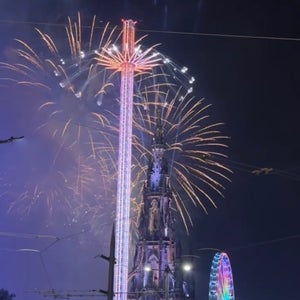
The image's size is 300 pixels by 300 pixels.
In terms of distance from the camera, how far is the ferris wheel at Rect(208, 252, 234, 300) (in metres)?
71.5

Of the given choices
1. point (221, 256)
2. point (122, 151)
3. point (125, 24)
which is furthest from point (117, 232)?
point (125, 24)

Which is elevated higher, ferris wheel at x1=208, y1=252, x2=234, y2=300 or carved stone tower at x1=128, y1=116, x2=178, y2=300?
carved stone tower at x1=128, y1=116, x2=178, y2=300

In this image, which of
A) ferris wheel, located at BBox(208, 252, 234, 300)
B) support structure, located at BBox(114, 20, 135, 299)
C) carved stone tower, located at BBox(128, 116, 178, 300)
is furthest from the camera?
carved stone tower, located at BBox(128, 116, 178, 300)

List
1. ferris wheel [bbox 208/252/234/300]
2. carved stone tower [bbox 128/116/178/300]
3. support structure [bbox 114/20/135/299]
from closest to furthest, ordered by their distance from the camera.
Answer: support structure [bbox 114/20/135/299], ferris wheel [bbox 208/252/234/300], carved stone tower [bbox 128/116/178/300]

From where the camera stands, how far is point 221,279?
73.1 metres

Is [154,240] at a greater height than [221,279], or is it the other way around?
[154,240]

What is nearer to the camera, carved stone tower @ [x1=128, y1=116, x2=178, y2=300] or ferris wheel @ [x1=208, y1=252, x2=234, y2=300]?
ferris wheel @ [x1=208, y1=252, x2=234, y2=300]

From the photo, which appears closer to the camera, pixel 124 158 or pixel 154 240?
A: pixel 124 158

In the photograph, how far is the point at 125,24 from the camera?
53.1 m

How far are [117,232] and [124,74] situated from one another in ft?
57.3

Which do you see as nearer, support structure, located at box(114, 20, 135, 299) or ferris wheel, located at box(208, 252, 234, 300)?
support structure, located at box(114, 20, 135, 299)

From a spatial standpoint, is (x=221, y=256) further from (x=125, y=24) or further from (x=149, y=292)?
(x=125, y=24)

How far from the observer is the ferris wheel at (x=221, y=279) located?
71.5m

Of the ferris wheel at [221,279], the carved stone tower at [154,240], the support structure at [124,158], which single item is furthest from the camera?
the carved stone tower at [154,240]
